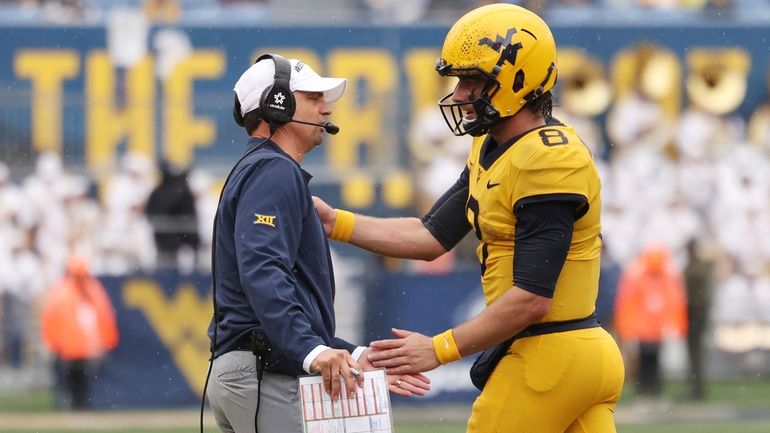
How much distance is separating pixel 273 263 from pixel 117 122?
8.38m

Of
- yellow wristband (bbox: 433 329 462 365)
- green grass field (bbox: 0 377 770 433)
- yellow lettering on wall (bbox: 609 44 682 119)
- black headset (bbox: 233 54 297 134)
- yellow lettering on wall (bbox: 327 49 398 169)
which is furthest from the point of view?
yellow lettering on wall (bbox: 609 44 682 119)

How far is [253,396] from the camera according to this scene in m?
4.34

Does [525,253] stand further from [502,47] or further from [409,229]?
[409,229]

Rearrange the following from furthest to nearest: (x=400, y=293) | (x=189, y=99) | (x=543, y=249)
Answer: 1. (x=189, y=99)
2. (x=400, y=293)
3. (x=543, y=249)

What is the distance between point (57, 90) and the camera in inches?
513

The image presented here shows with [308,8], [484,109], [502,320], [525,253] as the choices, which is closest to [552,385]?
[502,320]

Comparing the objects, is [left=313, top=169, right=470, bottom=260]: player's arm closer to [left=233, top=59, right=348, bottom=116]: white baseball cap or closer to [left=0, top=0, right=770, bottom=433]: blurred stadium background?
[left=233, top=59, right=348, bottom=116]: white baseball cap

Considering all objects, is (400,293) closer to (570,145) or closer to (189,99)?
(189,99)

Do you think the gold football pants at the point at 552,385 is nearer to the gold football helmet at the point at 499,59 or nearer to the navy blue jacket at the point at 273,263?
the navy blue jacket at the point at 273,263

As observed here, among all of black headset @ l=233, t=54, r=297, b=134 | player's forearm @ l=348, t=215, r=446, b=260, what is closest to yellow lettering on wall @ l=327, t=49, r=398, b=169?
player's forearm @ l=348, t=215, r=446, b=260

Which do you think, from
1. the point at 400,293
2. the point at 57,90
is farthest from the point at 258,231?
the point at 57,90

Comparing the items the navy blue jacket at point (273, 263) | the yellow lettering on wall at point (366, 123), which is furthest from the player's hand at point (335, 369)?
the yellow lettering on wall at point (366, 123)

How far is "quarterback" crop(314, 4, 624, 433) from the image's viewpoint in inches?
165

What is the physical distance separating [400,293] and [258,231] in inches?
289
